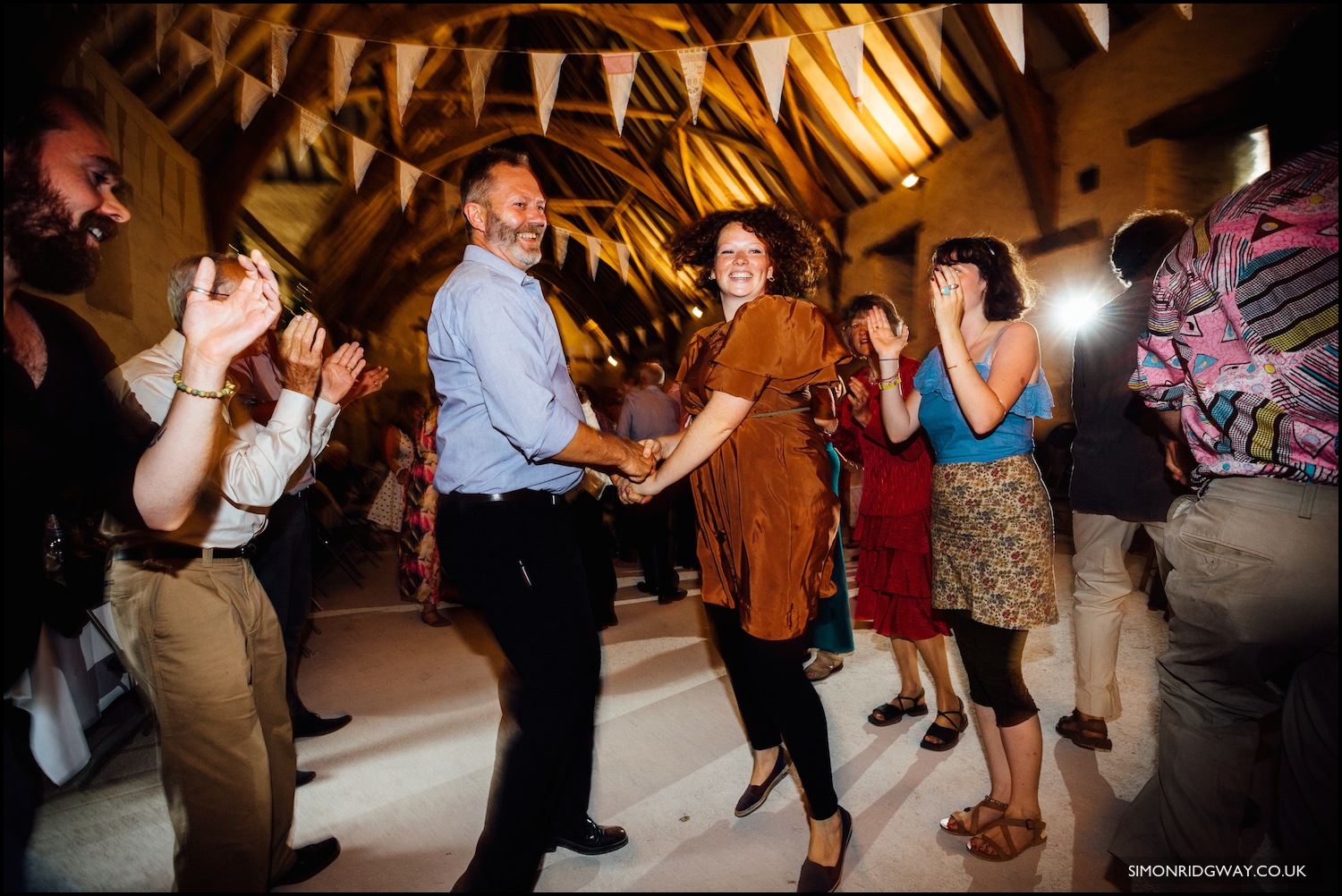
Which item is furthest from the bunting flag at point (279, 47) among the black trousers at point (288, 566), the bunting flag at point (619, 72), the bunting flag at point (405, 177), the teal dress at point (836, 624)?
the teal dress at point (836, 624)

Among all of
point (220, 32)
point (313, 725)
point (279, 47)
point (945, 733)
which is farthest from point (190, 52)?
point (945, 733)

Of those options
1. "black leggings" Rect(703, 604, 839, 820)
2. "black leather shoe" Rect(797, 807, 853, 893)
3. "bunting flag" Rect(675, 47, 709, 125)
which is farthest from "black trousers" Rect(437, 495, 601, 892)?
"bunting flag" Rect(675, 47, 709, 125)

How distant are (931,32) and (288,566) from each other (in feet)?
17.5

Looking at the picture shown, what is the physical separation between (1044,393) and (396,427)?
5.22 meters

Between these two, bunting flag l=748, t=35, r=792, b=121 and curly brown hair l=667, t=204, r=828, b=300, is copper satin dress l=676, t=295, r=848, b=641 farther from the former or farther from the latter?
bunting flag l=748, t=35, r=792, b=121

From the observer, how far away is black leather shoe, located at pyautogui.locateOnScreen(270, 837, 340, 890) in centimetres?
168

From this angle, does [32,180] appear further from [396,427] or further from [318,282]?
[318,282]

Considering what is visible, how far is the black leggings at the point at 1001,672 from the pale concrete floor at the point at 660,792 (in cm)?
41

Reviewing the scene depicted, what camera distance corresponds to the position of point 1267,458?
110 cm

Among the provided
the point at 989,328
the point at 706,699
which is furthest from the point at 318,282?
the point at 989,328

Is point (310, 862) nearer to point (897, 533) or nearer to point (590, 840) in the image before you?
point (590, 840)

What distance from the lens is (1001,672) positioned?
65.0 inches

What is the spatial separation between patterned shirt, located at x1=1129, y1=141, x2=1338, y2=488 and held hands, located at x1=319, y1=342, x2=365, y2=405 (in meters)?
2.03

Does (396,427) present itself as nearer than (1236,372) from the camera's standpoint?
No
